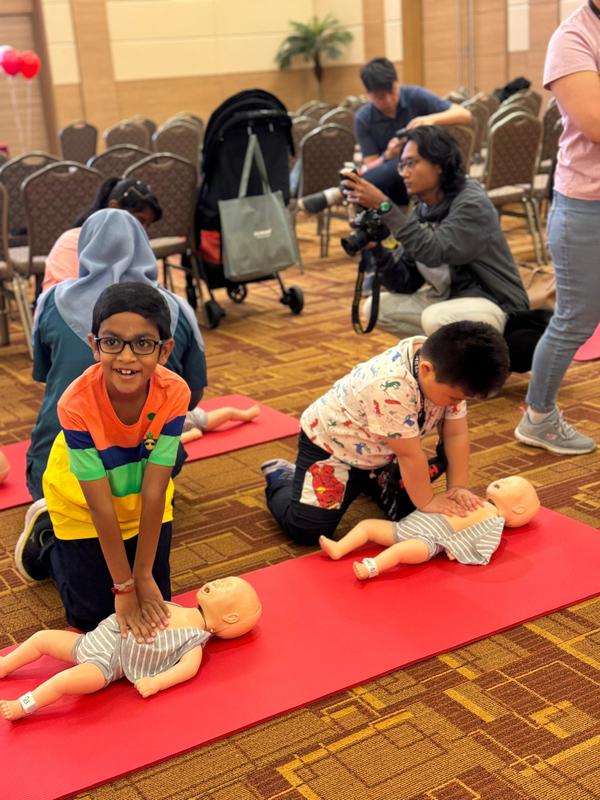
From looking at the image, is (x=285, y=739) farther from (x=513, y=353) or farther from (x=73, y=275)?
(x=513, y=353)

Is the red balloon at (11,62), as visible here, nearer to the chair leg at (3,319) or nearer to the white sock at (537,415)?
the chair leg at (3,319)

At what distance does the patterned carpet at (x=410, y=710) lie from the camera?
1695 mm

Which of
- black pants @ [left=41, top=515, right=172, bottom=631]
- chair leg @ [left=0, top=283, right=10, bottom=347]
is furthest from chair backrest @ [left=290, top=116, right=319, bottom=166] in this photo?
black pants @ [left=41, top=515, right=172, bottom=631]

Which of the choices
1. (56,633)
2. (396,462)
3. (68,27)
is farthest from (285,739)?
(68,27)

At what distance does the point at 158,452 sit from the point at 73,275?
3.97ft

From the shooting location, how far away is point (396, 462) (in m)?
2.67

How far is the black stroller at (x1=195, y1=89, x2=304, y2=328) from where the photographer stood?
16.4ft

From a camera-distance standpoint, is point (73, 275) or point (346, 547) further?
point (73, 275)

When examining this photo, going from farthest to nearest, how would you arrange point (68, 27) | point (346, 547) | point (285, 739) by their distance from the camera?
point (68, 27) < point (346, 547) < point (285, 739)

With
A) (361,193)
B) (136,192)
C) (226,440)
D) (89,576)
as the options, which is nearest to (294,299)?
(361,193)

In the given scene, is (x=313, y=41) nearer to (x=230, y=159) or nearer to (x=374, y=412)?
(x=230, y=159)

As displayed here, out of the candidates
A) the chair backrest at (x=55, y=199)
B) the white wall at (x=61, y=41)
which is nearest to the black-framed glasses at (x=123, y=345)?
the chair backrest at (x=55, y=199)

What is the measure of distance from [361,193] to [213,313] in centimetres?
183

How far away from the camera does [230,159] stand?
5016mm
